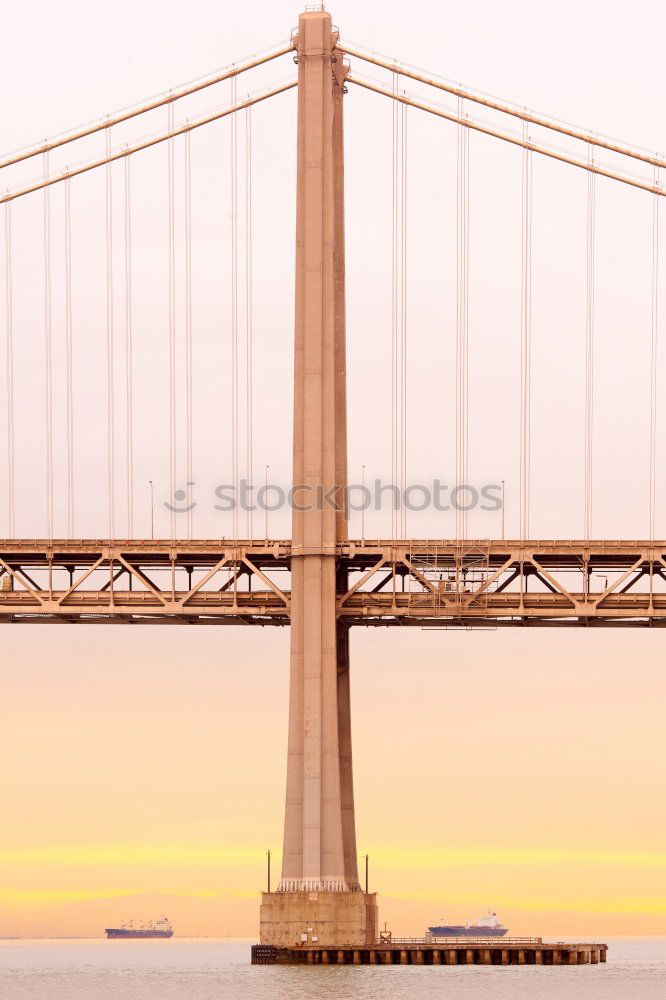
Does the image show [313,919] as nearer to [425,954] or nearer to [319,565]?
[425,954]

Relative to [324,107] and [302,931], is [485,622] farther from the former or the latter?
[324,107]

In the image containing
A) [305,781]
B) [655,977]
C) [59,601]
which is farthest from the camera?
[655,977]

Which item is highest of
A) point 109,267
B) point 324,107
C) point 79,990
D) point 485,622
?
point 324,107

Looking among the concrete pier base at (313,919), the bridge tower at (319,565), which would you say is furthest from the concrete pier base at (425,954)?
the bridge tower at (319,565)

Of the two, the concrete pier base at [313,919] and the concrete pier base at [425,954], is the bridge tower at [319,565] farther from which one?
the concrete pier base at [425,954]

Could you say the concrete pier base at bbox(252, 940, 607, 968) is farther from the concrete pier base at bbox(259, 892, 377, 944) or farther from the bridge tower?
the bridge tower

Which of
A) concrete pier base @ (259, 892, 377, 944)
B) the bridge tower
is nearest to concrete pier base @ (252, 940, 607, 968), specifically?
concrete pier base @ (259, 892, 377, 944)

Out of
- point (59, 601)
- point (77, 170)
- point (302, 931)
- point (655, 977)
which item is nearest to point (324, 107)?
point (77, 170)

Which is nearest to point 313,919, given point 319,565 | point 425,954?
point 425,954
